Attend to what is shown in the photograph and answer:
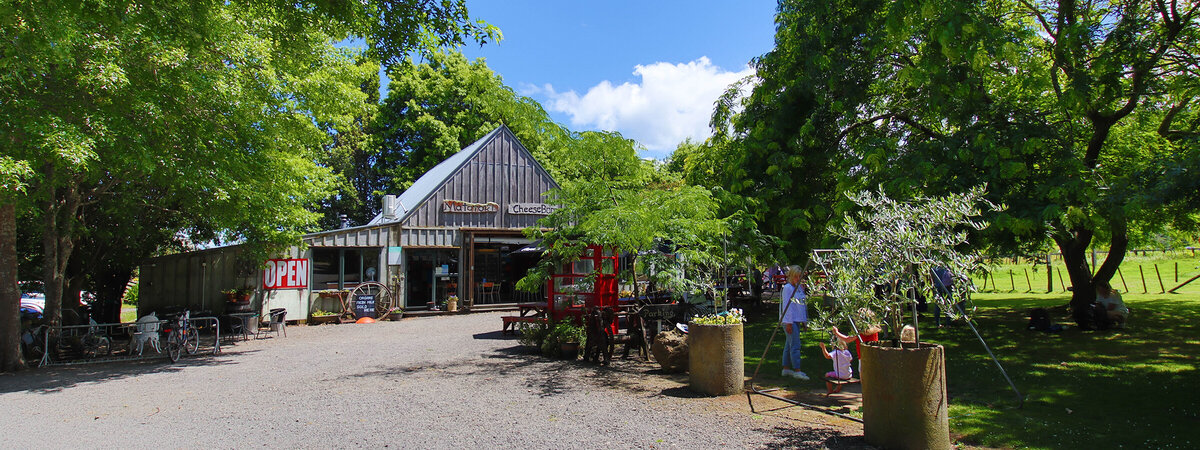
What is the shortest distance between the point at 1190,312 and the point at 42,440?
20904 millimetres

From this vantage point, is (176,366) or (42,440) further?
(176,366)

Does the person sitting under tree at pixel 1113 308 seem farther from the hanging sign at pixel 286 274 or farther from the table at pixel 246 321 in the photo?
the hanging sign at pixel 286 274

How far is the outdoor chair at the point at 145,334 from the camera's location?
1105cm

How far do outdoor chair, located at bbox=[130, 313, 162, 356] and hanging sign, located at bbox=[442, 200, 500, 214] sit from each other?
9598 mm

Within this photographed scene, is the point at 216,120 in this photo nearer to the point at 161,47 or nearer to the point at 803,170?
the point at 161,47

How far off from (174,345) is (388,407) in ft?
20.6

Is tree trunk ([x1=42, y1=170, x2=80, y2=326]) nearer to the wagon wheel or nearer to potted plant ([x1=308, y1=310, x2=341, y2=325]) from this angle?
potted plant ([x1=308, y1=310, x2=341, y2=325])

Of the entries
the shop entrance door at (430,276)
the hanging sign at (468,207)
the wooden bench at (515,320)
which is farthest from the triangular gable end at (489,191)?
the wooden bench at (515,320)

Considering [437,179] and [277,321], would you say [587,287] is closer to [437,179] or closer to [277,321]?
[277,321]

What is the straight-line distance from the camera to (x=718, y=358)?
23.6 feet

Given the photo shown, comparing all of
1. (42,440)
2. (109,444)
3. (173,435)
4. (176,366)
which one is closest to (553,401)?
(173,435)

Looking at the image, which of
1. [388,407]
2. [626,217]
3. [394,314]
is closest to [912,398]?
[626,217]

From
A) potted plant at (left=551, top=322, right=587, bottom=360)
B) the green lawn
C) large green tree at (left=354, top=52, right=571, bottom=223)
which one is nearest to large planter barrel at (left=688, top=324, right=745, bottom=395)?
the green lawn

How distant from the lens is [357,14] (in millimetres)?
7078
